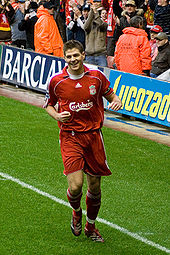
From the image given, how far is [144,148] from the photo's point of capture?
11.0 m

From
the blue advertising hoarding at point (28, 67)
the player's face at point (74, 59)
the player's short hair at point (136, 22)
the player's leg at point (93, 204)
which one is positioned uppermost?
the player's face at point (74, 59)

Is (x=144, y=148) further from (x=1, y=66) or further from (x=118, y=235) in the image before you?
(x=1, y=66)

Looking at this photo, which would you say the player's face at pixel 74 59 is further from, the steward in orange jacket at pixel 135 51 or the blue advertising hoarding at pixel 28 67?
the blue advertising hoarding at pixel 28 67

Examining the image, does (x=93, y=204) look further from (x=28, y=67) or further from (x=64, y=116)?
(x=28, y=67)

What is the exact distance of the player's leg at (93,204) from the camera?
20.0 ft

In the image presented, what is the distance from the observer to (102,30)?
1484 cm

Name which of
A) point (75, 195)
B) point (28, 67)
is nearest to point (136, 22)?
point (28, 67)

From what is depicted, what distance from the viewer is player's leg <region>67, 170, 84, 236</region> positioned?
5.90 metres

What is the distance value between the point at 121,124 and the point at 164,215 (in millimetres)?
5951

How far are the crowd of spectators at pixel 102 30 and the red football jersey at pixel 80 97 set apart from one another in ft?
23.1

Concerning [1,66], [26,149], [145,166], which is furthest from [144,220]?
[1,66]

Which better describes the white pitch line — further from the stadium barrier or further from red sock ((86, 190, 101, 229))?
the stadium barrier

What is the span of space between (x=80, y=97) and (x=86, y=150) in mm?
586

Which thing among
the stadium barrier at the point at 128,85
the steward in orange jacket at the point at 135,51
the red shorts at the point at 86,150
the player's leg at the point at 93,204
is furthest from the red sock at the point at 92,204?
the steward in orange jacket at the point at 135,51
